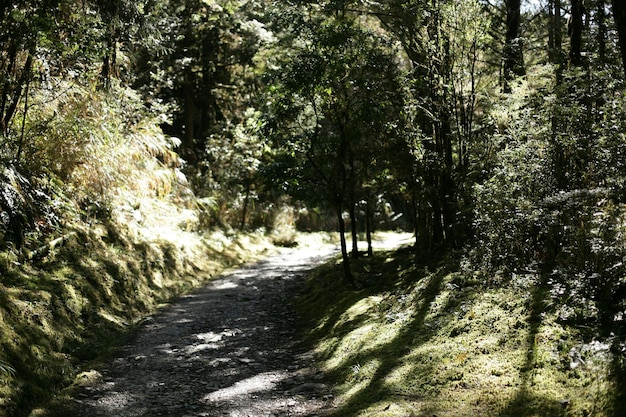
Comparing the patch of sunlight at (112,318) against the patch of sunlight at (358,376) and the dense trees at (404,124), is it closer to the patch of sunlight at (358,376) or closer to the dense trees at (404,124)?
the dense trees at (404,124)

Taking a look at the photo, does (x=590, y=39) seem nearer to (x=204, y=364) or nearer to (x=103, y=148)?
(x=204, y=364)

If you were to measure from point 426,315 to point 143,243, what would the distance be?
8.58 metres

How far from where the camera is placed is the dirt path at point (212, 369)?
6.59 meters

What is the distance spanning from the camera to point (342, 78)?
38.7 feet

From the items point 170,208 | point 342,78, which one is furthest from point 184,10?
point 342,78

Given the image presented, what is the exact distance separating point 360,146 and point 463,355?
815 centimetres

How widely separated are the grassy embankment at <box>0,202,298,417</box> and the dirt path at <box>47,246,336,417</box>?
49 cm

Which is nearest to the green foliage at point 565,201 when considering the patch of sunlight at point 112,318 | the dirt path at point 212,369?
the dirt path at point 212,369

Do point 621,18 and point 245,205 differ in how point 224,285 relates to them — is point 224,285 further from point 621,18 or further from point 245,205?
point 621,18

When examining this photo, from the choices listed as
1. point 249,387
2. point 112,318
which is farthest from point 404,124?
point 112,318

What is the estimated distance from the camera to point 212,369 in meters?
8.10

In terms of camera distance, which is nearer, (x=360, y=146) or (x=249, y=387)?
(x=249, y=387)

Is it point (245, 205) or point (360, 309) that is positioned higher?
point (245, 205)

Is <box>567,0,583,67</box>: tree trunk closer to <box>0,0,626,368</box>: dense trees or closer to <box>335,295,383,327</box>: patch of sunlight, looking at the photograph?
<box>0,0,626,368</box>: dense trees
